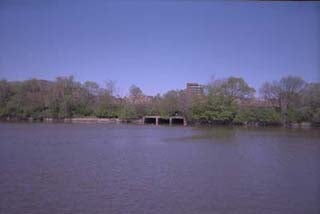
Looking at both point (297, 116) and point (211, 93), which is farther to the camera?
point (211, 93)

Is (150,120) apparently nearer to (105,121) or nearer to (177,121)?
(177,121)

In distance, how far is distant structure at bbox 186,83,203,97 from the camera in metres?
56.8

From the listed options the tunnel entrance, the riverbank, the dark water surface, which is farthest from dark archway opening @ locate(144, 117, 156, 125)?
the dark water surface

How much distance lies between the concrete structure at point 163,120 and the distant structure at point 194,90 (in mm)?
3945

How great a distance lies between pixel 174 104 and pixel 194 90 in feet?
12.2

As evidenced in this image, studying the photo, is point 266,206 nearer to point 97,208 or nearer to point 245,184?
point 245,184

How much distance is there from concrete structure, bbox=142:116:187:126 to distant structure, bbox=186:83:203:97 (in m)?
3.95

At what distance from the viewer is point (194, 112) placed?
184 ft

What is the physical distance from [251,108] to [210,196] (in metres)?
43.2

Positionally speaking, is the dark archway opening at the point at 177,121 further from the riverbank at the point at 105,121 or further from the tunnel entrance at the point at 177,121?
the riverbank at the point at 105,121

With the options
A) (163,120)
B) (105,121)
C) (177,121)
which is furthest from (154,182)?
(163,120)

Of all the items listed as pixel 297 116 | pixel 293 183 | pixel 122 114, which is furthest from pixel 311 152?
pixel 122 114

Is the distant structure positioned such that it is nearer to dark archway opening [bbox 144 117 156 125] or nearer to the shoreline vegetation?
the shoreline vegetation

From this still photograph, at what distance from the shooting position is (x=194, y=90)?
2344 inches
